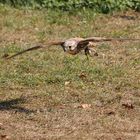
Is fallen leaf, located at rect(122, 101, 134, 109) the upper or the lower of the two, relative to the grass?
upper

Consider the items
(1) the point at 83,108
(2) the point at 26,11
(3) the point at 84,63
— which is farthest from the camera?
(2) the point at 26,11

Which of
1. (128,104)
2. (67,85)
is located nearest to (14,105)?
(67,85)

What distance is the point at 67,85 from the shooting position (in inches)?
296

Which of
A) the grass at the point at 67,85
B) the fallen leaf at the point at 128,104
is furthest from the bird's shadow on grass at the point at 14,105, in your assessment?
the fallen leaf at the point at 128,104

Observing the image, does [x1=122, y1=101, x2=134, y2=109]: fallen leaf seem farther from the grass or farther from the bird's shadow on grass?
the bird's shadow on grass

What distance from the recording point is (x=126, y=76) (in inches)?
311

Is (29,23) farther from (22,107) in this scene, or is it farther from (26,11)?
(22,107)

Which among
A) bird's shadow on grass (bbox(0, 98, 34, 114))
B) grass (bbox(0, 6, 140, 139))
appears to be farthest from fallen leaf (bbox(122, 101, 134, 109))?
bird's shadow on grass (bbox(0, 98, 34, 114))

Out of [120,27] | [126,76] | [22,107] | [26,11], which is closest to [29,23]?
→ [26,11]

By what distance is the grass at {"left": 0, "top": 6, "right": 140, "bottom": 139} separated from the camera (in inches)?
241

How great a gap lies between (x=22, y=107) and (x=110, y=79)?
1.40 m

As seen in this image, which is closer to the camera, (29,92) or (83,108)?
(83,108)

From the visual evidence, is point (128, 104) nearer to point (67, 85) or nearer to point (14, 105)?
point (67, 85)

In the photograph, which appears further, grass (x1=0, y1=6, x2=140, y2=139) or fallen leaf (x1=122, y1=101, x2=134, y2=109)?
fallen leaf (x1=122, y1=101, x2=134, y2=109)
